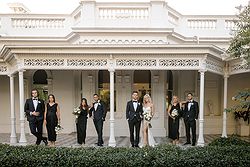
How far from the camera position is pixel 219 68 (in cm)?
989

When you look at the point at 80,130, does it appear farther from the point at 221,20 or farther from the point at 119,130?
the point at 221,20

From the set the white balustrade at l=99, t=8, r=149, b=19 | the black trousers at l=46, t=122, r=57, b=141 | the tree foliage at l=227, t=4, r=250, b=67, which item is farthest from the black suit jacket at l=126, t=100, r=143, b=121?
the white balustrade at l=99, t=8, r=149, b=19

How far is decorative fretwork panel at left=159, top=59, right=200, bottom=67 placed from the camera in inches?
338

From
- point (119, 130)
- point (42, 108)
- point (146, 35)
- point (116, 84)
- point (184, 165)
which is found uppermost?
point (146, 35)

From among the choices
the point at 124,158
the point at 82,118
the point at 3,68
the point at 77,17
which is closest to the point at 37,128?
the point at 82,118

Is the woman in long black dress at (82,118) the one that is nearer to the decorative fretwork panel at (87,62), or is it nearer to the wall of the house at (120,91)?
the decorative fretwork panel at (87,62)

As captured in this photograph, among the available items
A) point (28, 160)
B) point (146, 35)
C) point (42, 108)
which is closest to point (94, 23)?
point (146, 35)

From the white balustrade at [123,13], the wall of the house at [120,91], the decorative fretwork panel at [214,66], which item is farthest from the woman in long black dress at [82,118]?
the decorative fretwork panel at [214,66]

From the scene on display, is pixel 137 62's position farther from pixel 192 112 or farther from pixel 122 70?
pixel 122 70

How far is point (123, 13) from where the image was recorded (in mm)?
10891

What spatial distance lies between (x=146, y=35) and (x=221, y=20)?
12.8ft

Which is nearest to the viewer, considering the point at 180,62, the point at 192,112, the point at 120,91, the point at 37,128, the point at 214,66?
the point at 37,128

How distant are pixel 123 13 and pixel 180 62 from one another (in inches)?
153

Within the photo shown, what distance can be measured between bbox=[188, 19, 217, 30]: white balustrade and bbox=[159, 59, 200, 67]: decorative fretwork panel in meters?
3.93
